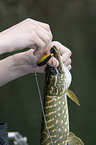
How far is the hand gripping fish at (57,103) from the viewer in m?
0.99

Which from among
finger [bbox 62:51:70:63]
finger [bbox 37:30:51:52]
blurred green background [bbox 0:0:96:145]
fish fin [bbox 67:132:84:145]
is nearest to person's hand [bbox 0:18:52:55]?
finger [bbox 37:30:51:52]

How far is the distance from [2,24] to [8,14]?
0.23 meters

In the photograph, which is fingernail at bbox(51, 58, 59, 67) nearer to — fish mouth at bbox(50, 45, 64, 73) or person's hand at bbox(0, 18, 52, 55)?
fish mouth at bbox(50, 45, 64, 73)

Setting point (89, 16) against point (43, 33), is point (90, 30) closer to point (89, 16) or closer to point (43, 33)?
point (89, 16)

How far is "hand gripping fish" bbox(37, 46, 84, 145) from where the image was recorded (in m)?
0.99

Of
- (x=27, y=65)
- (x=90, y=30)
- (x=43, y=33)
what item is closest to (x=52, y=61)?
(x=43, y=33)

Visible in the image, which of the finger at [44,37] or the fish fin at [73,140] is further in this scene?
the fish fin at [73,140]

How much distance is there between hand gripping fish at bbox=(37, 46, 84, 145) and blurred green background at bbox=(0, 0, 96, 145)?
3.08m

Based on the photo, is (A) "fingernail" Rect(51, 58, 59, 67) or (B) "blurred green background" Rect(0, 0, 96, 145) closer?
(A) "fingernail" Rect(51, 58, 59, 67)

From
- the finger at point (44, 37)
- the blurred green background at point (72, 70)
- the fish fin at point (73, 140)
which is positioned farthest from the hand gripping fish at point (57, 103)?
the blurred green background at point (72, 70)

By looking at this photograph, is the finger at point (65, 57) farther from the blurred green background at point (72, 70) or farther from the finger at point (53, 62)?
the blurred green background at point (72, 70)

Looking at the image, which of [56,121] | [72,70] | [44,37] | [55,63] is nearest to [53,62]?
[55,63]

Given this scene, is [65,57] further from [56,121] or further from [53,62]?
[56,121]

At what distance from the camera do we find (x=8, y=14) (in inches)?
161
